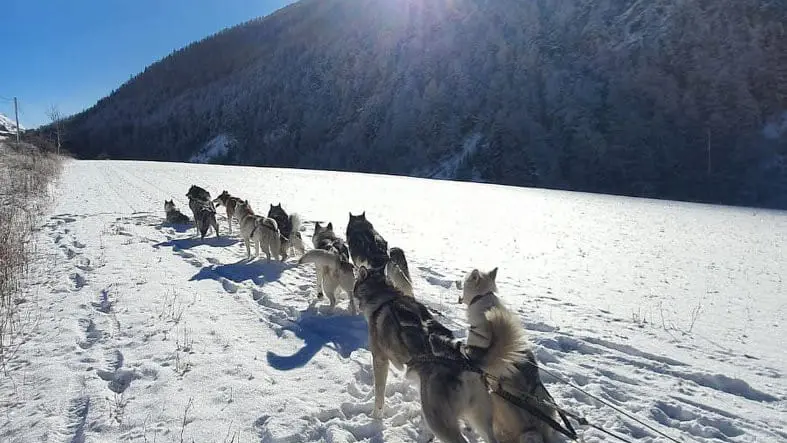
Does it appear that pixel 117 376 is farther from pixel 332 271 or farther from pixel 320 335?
pixel 332 271

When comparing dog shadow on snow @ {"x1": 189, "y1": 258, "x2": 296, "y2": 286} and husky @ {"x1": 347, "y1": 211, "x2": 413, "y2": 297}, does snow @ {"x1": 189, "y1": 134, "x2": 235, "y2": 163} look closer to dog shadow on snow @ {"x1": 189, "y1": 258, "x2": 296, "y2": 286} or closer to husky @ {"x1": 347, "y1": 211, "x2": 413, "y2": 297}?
dog shadow on snow @ {"x1": 189, "y1": 258, "x2": 296, "y2": 286}

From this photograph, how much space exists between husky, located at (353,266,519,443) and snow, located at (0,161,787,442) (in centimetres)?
76

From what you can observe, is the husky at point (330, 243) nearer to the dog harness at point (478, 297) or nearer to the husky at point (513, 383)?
the dog harness at point (478, 297)

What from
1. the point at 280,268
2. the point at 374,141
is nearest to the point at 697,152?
the point at 374,141

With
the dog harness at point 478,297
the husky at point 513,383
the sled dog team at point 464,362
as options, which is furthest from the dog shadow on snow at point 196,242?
the husky at point 513,383

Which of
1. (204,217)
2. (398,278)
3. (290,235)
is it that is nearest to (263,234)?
(290,235)

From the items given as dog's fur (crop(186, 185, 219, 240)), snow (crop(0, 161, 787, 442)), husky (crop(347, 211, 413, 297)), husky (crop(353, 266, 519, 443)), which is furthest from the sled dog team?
dog's fur (crop(186, 185, 219, 240))

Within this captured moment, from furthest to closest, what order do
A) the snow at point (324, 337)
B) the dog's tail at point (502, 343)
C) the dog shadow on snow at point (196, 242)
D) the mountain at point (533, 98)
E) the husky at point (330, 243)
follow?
1. the mountain at point (533, 98)
2. the dog shadow on snow at point (196, 242)
3. the husky at point (330, 243)
4. the snow at point (324, 337)
5. the dog's tail at point (502, 343)

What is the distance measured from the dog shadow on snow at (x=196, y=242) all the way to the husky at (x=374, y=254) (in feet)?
16.4

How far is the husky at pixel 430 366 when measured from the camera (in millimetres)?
3320

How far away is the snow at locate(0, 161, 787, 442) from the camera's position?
4.27 metres

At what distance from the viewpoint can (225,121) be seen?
9956 centimetres

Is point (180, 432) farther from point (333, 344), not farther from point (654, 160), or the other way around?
point (654, 160)

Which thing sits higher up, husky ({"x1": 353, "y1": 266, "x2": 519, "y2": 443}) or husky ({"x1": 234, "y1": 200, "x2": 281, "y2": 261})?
husky ({"x1": 234, "y1": 200, "x2": 281, "y2": 261})
